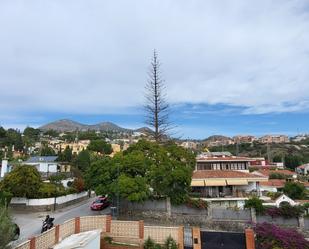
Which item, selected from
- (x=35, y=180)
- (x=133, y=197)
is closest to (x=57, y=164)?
(x=35, y=180)

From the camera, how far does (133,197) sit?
24281mm

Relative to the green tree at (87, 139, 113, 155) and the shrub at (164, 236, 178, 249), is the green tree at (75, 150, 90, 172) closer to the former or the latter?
the green tree at (87, 139, 113, 155)

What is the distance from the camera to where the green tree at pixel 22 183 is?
30.4 metres

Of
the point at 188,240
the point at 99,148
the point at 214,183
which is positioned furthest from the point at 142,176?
the point at 99,148

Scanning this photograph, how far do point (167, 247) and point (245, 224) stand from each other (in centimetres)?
912

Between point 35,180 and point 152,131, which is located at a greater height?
point 152,131

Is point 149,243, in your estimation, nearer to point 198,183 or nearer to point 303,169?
point 198,183

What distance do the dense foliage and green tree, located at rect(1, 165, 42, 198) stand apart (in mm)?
6953

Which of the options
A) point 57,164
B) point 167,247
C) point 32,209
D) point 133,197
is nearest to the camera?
point 167,247

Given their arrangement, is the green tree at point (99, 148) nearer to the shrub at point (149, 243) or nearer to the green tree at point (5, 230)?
the shrub at point (149, 243)

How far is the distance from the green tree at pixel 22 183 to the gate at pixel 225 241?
18.7m

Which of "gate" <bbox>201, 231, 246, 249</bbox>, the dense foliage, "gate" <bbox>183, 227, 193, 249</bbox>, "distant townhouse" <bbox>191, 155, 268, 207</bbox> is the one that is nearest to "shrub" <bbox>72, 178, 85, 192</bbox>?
the dense foliage

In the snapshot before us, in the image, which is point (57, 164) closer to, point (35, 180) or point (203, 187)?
point (35, 180)

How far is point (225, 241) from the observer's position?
1923cm
